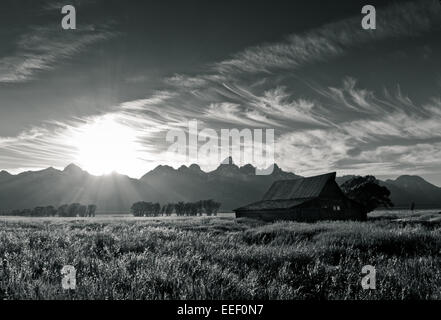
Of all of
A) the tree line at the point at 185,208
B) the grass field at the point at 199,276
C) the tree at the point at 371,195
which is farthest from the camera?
the tree line at the point at 185,208

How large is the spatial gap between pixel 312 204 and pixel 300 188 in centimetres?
548

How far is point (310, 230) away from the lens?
1880cm

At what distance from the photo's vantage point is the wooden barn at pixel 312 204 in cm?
4131

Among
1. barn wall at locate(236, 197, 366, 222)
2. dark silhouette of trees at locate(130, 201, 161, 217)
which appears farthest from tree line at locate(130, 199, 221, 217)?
barn wall at locate(236, 197, 366, 222)

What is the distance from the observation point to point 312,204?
137 ft

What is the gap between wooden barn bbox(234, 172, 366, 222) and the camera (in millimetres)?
41312

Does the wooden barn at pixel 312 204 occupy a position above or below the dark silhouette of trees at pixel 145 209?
above

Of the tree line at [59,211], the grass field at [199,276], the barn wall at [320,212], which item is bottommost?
the tree line at [59,211]

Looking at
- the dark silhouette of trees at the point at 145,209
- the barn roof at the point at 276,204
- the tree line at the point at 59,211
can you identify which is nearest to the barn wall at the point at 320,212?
the barn roof at the point at 276,204

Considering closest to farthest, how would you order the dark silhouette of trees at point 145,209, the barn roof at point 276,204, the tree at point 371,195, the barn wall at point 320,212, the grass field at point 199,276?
the grass field at point 199,276
the barn wall at point 320,212
the barn roof at point 276,204
the tree at point 371,195
the dark silhouette of trees at point 145,209

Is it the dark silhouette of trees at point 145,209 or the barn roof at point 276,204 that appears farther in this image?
the dark silhouette of trees at point 145,209

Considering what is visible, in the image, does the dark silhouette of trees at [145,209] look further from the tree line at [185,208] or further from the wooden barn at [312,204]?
the wooden barn at [312,204]
